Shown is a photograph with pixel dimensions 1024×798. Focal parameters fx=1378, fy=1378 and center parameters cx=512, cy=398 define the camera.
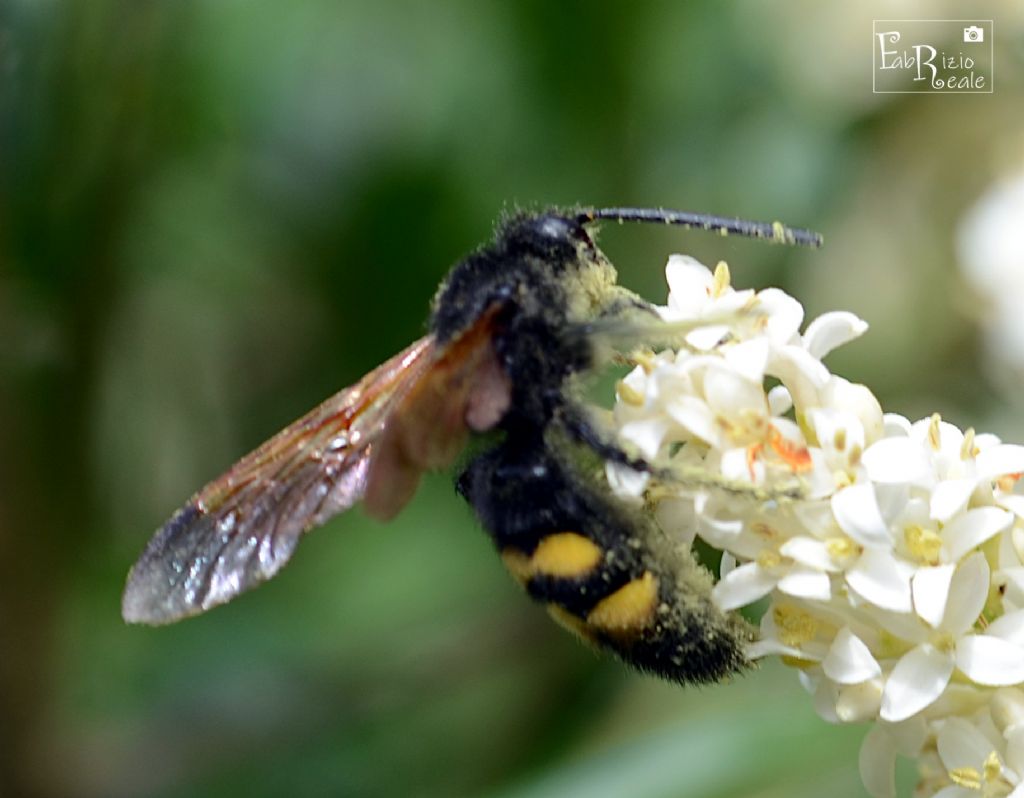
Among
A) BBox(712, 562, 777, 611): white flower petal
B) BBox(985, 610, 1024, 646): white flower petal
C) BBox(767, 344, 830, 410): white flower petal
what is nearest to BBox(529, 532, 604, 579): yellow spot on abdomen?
BBox(712, 562, 777, 611): white flower petal

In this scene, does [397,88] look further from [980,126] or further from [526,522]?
[526,522]

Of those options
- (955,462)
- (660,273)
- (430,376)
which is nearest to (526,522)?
(430,376)

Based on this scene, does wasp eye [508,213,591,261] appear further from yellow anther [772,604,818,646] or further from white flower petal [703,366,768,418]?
yellow anther [772,604,818,646]

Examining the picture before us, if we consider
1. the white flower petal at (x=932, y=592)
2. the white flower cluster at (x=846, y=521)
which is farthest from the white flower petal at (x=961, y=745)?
the white flower petal at (x=932, y=592)

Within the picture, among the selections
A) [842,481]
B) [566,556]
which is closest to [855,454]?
[842,481]

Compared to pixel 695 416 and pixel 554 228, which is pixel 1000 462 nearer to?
pixel 695 416

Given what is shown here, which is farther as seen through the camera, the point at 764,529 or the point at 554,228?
the point at 554,228

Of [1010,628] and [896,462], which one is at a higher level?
[896,462]
